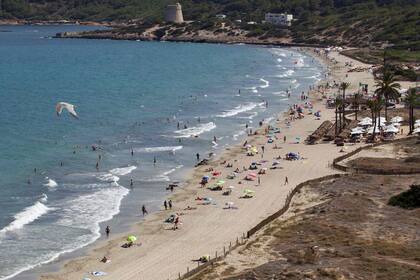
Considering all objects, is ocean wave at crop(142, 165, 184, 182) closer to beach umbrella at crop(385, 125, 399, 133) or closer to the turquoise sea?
the turquoise sea

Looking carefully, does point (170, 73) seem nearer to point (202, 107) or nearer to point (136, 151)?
point (202, 107)

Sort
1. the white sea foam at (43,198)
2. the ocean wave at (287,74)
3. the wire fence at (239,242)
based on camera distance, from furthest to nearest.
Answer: the ocean wave at (287,74), the white sea foam at (43,198), the wire fence at (239,242)

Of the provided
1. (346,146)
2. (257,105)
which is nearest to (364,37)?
(257,105)

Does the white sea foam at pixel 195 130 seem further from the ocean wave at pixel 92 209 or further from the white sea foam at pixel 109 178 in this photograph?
the ocean wave at pixel 92 209

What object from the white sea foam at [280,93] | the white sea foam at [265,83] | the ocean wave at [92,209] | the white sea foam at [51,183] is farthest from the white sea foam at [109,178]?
the white sea foam at [265,83]

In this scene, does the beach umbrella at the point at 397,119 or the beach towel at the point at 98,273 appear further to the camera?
the beach umbrella at the point at 397,119

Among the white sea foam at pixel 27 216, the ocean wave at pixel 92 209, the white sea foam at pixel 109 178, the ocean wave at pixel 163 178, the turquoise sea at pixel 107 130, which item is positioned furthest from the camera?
the ocean wave at pixel 163 178

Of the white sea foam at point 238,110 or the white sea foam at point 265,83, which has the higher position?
the white sea foam at point 265,83

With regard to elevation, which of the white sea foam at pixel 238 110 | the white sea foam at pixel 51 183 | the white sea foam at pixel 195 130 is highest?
the white sea foam at pixel 238 110
